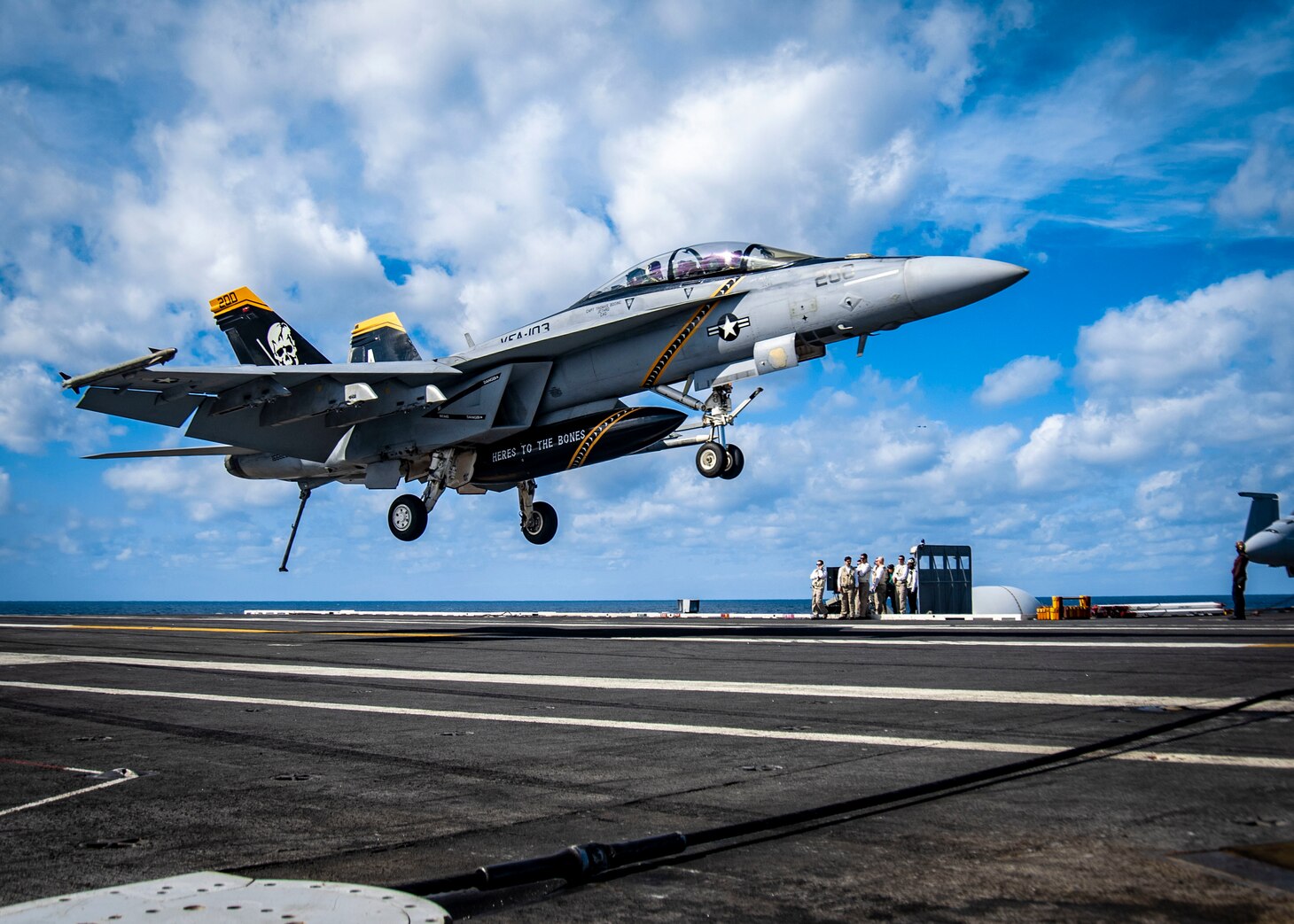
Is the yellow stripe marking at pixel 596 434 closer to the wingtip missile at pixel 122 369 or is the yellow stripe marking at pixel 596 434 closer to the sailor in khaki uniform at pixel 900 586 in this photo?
the wingtip missile at pixel 122 369

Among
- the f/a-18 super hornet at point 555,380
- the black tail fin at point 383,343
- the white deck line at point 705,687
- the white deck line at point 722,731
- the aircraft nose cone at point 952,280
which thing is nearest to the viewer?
the white deck line at point 722,731

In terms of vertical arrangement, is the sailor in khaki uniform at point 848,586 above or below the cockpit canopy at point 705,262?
below

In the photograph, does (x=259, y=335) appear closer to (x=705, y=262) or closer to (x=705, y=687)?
(x=705, y=262)

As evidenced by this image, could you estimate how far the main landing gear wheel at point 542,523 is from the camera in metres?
24.0

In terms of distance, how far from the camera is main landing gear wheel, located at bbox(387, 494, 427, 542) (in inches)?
910

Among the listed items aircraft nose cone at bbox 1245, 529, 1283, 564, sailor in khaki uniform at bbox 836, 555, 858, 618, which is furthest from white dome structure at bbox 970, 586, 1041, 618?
aircraft nose cone at bbox 1245, 529, 1283, 564

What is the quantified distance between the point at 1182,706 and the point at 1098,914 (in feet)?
15.2

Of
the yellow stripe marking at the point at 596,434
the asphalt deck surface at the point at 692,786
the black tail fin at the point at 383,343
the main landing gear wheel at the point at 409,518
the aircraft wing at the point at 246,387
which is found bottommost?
the asphalt deck surface at the point at 692,786

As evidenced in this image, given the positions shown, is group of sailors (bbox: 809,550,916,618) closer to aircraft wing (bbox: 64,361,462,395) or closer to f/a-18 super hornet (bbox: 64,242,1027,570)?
f/a-18 super hornet (bbox: 64,242,1027,570)

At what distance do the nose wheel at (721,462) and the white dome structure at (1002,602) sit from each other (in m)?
18.4

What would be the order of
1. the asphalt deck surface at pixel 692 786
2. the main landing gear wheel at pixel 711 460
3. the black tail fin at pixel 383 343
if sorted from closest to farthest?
the asphalt deck surface at pixel 692 786 → the main landing gear wheel at pixel 711 460 → the black tail fin at pixel 383 343

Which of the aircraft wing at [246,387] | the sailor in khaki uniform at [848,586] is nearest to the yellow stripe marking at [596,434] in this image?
the aircraft wing at [246,387]

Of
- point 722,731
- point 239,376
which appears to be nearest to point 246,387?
point 239,376

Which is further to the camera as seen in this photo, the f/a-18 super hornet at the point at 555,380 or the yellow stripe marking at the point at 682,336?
the yellow stripe marking at the point at 682,336
